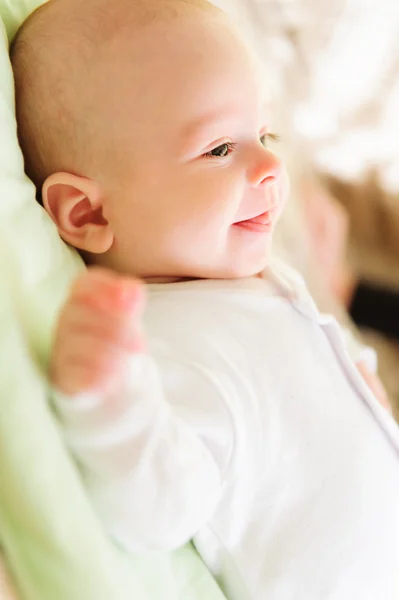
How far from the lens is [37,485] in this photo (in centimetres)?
43

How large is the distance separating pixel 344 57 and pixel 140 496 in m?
1.42

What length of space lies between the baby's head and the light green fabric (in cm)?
13

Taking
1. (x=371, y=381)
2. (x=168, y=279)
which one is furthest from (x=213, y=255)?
(x=371, y=381)

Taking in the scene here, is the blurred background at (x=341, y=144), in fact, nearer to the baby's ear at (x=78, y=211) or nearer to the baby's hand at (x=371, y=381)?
the baby's hand at (x=371, y=381)

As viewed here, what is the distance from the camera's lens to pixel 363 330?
5.47ft

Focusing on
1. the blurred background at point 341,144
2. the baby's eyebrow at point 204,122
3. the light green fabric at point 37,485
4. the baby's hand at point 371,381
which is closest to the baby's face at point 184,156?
the baby's eyebrow at point 204,122

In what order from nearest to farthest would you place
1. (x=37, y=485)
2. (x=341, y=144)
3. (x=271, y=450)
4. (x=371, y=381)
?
(x=37, y=485)
(x=271, y=450)
(x=371, y=381)
(x=341, y=144)

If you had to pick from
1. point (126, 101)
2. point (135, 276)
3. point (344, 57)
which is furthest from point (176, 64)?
point (344, 57)

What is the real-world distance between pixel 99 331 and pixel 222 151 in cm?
30

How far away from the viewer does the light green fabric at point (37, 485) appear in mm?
430

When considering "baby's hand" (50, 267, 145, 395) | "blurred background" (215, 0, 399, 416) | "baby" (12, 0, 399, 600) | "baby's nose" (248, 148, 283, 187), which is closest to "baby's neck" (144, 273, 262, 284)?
"baby" (12, 0, 399, 600)

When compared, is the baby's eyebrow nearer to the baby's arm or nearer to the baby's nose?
the baby's nose

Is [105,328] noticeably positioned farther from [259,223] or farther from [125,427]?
[259,223]

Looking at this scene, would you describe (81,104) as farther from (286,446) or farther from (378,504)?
(378,504)
